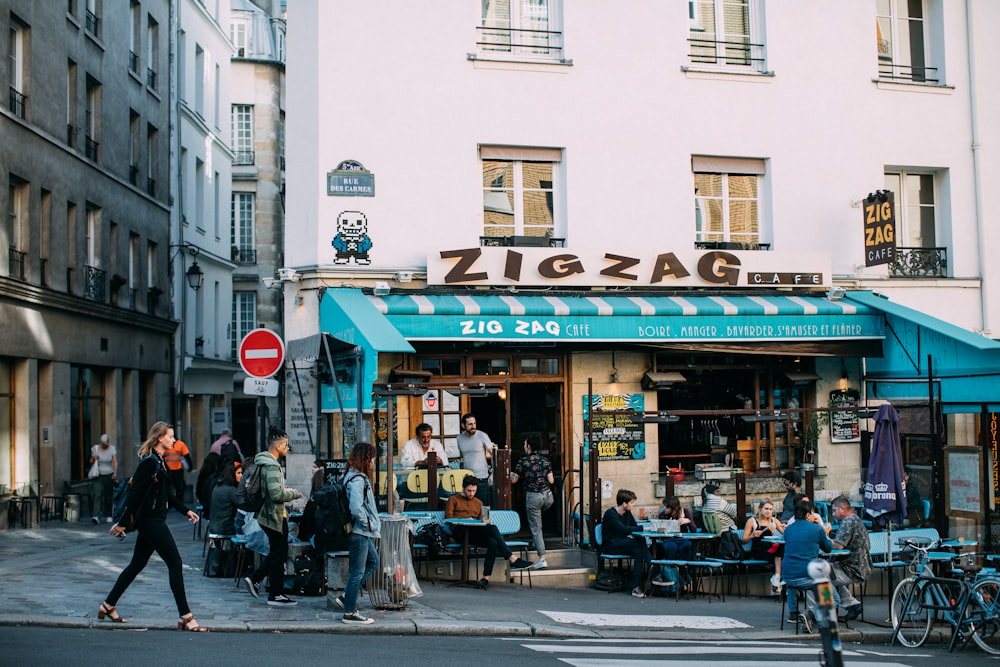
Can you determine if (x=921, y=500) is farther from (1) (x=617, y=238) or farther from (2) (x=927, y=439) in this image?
(1) (x=617, y=238)

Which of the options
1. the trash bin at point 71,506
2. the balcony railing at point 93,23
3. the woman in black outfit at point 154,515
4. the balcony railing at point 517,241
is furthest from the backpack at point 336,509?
the balcony railing at point 93,23

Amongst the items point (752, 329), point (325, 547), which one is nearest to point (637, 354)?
point (752, 329)

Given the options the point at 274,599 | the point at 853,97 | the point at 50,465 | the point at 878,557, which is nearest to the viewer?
the point at 274,599

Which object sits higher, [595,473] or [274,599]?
[595,473]

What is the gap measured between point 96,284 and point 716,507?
1682 centimetres

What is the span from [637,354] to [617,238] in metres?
1.78

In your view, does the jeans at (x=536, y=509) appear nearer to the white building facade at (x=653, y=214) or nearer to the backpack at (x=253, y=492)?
the white building facade at (x=653, y=214)

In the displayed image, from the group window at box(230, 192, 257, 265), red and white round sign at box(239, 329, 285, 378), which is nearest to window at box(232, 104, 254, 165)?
window at box(230, 192, 257, 265)

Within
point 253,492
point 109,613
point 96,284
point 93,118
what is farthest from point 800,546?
point 93,118

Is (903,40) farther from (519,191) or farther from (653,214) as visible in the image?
(519,191)

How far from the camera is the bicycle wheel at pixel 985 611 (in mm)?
11148

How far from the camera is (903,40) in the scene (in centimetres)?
1916

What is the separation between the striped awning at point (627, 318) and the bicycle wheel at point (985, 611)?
605 centimetres

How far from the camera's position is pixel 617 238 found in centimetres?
1736
